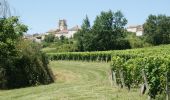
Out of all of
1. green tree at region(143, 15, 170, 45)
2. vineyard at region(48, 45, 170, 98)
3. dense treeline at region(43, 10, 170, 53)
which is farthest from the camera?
green tree at region(143, 15, 170, 45)

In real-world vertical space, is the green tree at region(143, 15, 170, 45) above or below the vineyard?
above

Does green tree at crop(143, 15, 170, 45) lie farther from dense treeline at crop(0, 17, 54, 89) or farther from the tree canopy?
dense treeline at crop(0, 17, 54, 89)

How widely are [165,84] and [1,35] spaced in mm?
16523

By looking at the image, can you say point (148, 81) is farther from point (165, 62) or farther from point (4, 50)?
point (4, 50)

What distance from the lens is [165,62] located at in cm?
2019

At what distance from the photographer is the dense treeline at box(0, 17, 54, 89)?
3222 centimetres

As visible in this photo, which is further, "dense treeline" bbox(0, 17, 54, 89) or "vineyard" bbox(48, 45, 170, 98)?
"dense treeline" bbox(0, 17, 54, 89)

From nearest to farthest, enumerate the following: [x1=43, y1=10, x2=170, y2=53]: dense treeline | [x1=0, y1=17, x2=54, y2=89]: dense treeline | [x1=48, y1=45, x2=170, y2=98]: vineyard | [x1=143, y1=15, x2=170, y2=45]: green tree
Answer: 1. [x1=48, y1=45, x2=170, y2=98]: vineyard
2. [x1=0, y1=17, x2=54, y2=89]: dense treeline
3. [x1=43, y1=10, x2=170, y2=53]: dense treeline
4. [x1=143, y1=15, x2=170, y2=45]: green tree

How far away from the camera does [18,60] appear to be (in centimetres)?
3347

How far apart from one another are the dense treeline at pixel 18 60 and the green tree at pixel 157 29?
98.2m

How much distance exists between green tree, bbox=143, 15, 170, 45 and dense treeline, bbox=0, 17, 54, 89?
9820 centimetres

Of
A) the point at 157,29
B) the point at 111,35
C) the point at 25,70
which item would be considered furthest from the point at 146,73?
the point at 157,29

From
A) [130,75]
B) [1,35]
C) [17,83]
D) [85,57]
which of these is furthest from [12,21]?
[85,57]

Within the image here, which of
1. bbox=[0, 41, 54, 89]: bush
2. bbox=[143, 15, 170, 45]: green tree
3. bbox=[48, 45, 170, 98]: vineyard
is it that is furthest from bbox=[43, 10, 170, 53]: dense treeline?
bbox=[48, 45, 170, 98]: vineyard
